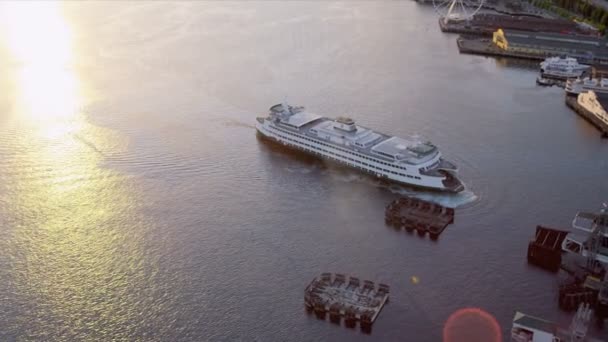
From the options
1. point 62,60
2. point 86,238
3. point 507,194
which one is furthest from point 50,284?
point 62,60

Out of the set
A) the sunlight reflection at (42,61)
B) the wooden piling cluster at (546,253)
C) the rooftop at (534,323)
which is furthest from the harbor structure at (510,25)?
the rooftop at (534,323)

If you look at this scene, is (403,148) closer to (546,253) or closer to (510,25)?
(546,253)

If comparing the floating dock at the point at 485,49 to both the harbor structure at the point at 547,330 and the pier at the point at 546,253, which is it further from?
the harbor structure at the point at 547,330

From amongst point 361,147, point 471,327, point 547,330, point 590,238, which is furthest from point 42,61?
point 547,330

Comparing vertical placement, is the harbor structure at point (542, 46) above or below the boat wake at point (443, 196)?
above

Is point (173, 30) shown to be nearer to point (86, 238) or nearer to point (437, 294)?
point (86, 238)

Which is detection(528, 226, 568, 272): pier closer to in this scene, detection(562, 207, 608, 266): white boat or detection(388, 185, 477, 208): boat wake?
detection(562, 207, 608, 266): white boat
